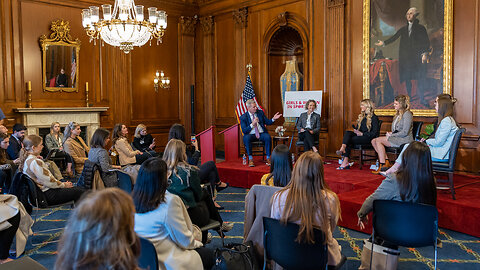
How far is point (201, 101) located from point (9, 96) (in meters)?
4.81

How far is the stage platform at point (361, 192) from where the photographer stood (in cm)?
454

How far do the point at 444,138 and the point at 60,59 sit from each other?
7.94m

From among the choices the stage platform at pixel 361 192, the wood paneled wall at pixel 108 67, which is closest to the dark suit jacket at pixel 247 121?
the stage platform at pixel 361 192

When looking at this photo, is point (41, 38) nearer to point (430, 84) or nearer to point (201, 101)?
point (201, 101)

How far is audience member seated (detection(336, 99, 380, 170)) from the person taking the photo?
7.04m

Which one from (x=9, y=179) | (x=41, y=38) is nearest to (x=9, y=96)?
(x=41, y=38)

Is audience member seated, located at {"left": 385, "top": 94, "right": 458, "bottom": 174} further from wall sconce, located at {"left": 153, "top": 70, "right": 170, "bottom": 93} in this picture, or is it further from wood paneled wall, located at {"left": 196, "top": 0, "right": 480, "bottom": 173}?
wall sconce, located at {"left": 153, "top": 70, "right": 170, "bottom": 93}

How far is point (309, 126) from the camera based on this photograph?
787 centimetres

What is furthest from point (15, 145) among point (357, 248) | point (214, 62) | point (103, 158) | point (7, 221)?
point (214, 62)

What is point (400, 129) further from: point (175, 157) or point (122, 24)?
point (122, 24)

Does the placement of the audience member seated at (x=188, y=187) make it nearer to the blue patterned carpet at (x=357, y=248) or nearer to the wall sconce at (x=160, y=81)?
the blue patterned carpet at (x=357, y=248)

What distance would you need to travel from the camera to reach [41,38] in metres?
9.04

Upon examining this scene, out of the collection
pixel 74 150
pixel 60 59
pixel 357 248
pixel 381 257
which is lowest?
pixel 357 248

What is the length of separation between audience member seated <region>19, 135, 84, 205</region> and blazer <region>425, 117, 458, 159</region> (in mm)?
4405
